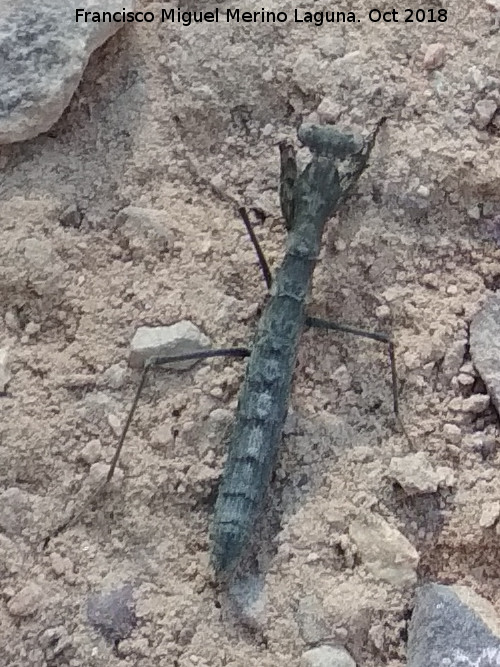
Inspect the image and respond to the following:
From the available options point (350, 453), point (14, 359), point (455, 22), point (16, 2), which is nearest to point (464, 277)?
point (350, 453)

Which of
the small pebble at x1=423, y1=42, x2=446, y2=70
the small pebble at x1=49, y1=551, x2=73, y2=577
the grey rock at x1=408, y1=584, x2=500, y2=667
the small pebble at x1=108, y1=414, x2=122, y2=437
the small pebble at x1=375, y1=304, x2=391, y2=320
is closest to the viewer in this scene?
the grey rock at x1=408, y1=584, x2=500, y2=667

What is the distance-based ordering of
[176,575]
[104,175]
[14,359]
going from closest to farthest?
[176,575] → [14,359] → [104,175]

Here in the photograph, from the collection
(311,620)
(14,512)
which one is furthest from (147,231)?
(311,620)

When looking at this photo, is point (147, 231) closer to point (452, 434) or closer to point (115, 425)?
point (115, 425)

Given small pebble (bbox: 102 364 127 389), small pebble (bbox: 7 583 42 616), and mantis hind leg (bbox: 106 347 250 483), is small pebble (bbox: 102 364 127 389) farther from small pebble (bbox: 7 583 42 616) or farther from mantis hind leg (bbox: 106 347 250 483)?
small pebble (bbox: 7 583 42 616)

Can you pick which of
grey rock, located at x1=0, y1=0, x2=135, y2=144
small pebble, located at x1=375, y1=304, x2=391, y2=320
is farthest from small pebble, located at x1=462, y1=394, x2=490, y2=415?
grey rock, located at x1=0, y1=0, x2=135, y2=144

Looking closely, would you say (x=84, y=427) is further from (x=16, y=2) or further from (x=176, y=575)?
(x=16, y=2)

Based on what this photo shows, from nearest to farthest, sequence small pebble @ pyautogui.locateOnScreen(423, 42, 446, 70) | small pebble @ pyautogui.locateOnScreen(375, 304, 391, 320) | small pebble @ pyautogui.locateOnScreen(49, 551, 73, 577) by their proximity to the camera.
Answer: small pebble @ pyautogui.locateOnScreen(49, 551, 73, 577) < small pebble @ pyautogui.locateOnScreen(375, 304, 391, 320) < small pebble @ pyautogui.locateOnScreen(423, 42, 446, 70)

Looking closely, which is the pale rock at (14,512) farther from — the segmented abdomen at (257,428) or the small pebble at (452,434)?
the small pebble at (452,434)
